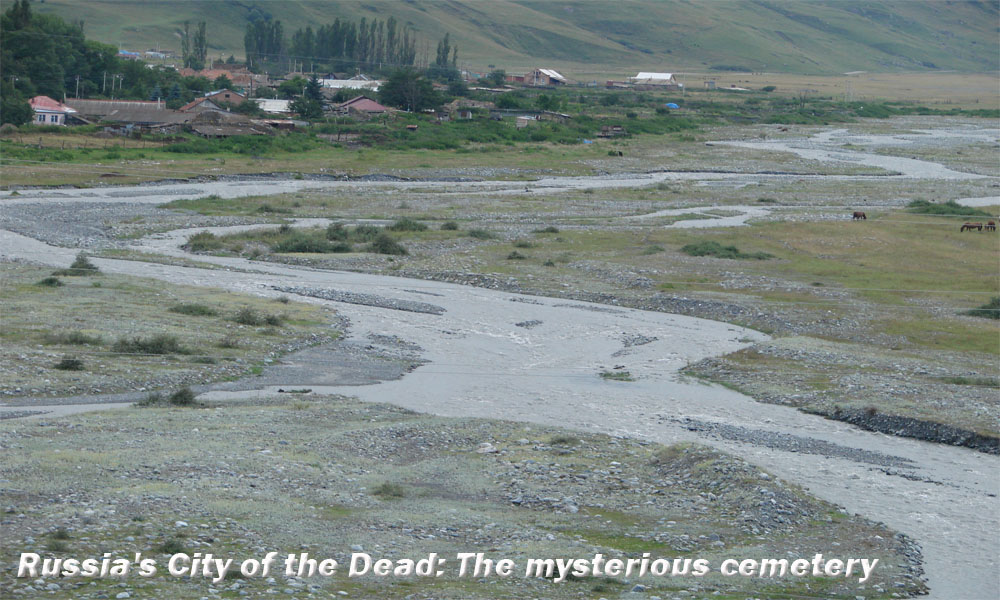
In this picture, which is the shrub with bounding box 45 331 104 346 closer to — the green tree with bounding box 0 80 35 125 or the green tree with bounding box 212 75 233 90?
the green tree with bounding box 0 80 35 125

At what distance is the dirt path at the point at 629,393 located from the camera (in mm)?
17016

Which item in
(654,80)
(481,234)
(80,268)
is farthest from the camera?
(654,80)

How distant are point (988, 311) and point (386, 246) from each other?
21218mm

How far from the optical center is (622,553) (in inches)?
537

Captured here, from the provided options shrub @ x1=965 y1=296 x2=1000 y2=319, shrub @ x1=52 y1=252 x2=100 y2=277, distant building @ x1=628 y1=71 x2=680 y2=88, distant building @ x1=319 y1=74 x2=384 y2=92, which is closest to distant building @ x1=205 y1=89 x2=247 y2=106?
distant building @ x1=319 y1=74 x2=384 y2=92

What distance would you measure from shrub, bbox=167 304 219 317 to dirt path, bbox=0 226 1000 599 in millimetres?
3836

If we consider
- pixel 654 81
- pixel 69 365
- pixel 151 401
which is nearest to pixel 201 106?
pixel 69 365

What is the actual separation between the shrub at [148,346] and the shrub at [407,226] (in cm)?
2210

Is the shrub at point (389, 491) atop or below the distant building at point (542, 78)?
below

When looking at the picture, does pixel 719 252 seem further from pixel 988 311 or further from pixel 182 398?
pixel 182 398

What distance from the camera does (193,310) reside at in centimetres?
2902

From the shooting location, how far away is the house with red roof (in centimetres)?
7462

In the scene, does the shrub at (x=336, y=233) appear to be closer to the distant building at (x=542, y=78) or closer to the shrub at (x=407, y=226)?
the shrub at (x=407, y=226)

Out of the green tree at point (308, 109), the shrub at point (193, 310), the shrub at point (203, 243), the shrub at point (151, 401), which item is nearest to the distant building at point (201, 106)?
the green tree at point (308, 109)
